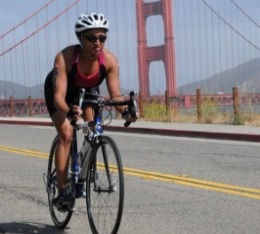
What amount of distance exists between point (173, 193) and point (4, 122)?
21.1 metres

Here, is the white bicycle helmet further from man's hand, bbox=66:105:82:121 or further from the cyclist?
man's hand, bbox=66:105:82:121

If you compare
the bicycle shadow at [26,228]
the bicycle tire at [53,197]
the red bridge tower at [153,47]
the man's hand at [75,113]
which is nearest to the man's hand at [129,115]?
the man's hand at [75,113]

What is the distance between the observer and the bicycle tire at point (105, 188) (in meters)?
4.15

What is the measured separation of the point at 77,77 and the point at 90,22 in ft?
1.52

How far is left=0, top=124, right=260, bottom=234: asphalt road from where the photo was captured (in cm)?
518

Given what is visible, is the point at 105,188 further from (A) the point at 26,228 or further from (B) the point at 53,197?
(A) the point at 26,228

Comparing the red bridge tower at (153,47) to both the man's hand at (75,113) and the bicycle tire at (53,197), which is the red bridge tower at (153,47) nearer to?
the bicycle tire at (53,197)

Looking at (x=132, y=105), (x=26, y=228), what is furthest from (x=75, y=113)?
(x=26, y=228)

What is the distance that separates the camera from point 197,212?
5617 mm

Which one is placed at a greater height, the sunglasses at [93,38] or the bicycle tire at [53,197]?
the sunglasses at [93,38]

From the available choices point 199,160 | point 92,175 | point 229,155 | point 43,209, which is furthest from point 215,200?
point 229,155

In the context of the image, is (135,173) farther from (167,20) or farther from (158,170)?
(167,20)

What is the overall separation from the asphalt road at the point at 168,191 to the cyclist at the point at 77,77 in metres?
0.73

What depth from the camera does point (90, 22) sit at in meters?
4.29
